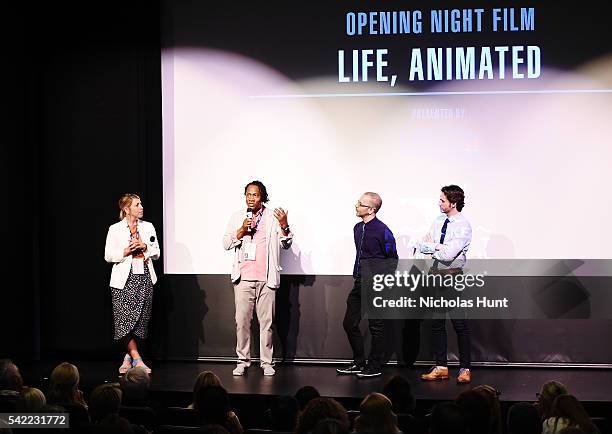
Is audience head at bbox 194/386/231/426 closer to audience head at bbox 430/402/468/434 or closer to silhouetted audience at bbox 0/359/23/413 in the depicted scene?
audience head at bbox 430/402/468/434

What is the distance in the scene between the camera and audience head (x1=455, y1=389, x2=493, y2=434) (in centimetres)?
387

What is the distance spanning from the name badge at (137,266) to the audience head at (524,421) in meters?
3.84

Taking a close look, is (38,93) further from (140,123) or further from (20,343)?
(20,343)

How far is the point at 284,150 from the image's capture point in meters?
7.56

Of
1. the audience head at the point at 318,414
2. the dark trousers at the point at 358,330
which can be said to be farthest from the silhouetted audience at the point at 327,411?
the dark trousers at the point at 358,330

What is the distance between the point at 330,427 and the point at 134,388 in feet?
6.33

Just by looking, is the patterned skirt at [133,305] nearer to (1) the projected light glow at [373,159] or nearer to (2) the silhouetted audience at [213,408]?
(1) the projected light glow at [373,159]

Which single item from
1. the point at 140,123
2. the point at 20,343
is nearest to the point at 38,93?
the point at 140,123

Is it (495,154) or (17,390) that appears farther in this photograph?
(495,154)

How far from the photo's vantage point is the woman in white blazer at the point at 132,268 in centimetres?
697

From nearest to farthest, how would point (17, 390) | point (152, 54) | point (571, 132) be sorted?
point (17, 390) < point (571, 132) < point (152, 54)

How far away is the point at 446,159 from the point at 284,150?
1.39 meters

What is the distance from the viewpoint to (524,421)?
12.7 ft

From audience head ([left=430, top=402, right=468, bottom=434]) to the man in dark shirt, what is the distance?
3288mm
